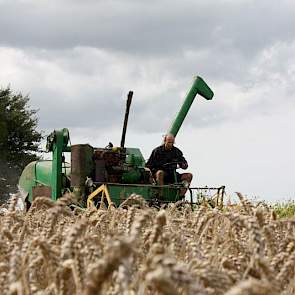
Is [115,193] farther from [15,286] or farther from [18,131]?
[18,131]

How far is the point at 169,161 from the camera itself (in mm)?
15500

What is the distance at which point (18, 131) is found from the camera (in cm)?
4169

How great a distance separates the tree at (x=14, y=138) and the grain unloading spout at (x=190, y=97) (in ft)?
68.9

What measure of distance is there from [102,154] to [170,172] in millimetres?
1466

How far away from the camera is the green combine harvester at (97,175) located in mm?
14609

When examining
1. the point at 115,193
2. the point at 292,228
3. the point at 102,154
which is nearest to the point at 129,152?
the point at 102,154

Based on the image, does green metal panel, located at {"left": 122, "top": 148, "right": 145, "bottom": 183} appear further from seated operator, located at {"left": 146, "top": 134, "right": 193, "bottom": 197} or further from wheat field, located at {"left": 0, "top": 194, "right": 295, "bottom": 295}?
wheat field, located at {"left": 0, "top": 194, "right": 295, "bottom": 295}

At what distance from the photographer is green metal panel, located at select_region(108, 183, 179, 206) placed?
14328mm

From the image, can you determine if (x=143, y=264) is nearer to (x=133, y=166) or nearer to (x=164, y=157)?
(x=164, y=157)

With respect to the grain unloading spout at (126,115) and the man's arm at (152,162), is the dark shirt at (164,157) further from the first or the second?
the grain unloading spout at (126,115)

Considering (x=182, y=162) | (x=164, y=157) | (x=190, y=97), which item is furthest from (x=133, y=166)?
(x=190, y=97)

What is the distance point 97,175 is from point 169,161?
5.00ft

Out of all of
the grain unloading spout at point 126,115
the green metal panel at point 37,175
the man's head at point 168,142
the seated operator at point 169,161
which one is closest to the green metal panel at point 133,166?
the grain unloading spout at point 126,115

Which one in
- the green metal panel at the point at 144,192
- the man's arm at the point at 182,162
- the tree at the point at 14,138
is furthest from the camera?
the tree at the point at 14,138
